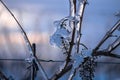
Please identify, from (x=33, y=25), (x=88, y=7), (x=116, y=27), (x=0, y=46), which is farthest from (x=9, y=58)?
(x=116, y=27)

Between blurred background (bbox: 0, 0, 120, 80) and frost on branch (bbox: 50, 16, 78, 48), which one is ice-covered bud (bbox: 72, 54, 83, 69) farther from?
blurred background (bbox: 0, 0, 120, 80)

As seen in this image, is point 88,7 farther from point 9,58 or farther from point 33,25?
point 9,58

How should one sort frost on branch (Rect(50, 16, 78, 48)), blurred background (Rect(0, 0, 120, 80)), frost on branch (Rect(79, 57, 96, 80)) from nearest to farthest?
frost on branch (Rect(50, 16, 78, 48))
frost on branch (Rect(79, 57, 96, 80))
blurred background (Rect(0, 0, 120, 80))

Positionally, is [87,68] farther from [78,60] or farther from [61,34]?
[61,34]

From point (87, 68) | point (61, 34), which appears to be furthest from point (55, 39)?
point (87, 68)

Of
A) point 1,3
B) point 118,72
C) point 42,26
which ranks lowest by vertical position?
point 118,72

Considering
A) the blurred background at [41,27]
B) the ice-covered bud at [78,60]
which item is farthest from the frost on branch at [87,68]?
the blurred background at [41,27]

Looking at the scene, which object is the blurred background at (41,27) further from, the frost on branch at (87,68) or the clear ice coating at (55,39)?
the clear ice coating at (55,39)

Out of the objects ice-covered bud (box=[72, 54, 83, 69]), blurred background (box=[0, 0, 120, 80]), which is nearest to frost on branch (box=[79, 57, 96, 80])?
ice-covered bud (box=[72, 54, 83, 69])
